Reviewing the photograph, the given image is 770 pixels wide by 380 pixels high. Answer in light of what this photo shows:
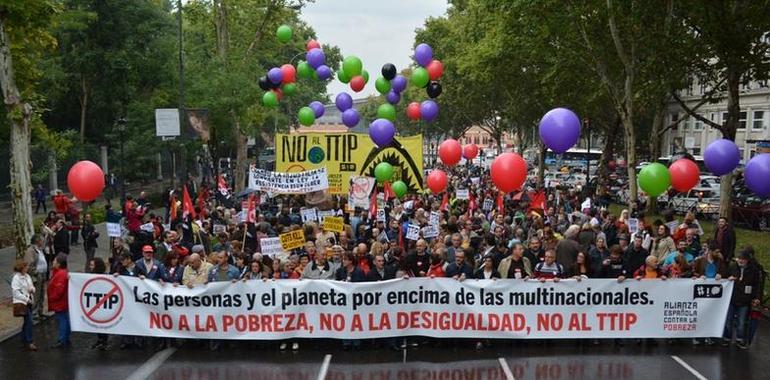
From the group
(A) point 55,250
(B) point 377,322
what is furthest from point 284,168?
(B) point 377,322

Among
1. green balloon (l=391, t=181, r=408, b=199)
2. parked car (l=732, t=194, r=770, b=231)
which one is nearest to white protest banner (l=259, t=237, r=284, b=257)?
green balloon (l=391, t=181, r=408, b=199)

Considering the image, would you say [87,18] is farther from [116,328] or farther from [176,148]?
[116,328]

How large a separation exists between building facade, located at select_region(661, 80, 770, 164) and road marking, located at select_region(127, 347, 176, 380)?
30.9m

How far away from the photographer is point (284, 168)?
2170cm

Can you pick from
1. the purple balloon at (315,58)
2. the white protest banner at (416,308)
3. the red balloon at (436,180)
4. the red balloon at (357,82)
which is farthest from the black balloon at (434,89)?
the white protest banner at (416,308)

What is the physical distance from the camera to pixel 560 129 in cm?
1524

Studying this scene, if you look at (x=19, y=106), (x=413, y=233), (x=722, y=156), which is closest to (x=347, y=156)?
(x=413, y=233)

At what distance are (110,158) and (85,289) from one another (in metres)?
27.6

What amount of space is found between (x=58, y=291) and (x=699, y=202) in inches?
1004

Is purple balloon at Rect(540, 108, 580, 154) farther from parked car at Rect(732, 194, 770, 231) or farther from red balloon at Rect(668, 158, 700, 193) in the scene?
parked car at Rect(732, 194, 770, 231)

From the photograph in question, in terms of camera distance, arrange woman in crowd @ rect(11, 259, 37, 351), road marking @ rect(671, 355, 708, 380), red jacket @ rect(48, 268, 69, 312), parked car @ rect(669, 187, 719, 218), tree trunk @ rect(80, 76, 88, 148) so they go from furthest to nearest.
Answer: tree trunk @ rect(80, 76, 88, 148) → parked car @ rect(669, 187, 719, 218) → red jacket @ rect(48, 268, 69, 312) → woman in crowd @ rect(11, 259, 37, 351) → road marking @ rect(671, 355, 708, 380)

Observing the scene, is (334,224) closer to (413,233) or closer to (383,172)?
(413,233)

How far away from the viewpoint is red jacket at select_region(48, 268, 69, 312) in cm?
1060

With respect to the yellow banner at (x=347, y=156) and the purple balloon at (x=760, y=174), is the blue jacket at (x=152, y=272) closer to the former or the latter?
the purple balloon at (x=760, y=174)
